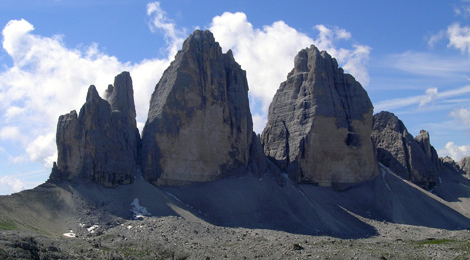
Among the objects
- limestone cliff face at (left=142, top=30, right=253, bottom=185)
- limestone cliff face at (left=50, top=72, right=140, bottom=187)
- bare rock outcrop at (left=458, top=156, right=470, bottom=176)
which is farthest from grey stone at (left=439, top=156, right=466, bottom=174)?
limestone cliff face at (left=50, top=72, right=140, bottom=187)

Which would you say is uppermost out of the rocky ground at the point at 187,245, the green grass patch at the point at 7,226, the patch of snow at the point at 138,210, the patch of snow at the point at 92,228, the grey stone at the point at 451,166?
the grey stone at the point at 451,166

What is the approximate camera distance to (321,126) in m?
91.4

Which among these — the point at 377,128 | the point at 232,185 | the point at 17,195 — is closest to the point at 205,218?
the point at 232,185

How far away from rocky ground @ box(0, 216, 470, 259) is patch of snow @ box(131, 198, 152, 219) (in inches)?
65.4

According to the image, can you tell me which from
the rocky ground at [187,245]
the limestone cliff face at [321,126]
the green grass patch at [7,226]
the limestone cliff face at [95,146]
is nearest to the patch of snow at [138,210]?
the rocky ground at [187,245]

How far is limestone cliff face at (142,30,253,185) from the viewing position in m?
77.6

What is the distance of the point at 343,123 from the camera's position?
303ft

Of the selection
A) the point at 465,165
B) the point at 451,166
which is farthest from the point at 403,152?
the point at 465,165

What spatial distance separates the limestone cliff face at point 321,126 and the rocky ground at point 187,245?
74.2 ft

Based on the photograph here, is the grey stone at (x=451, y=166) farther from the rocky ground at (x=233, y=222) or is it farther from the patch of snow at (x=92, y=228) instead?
the patch of snow at (x=92, y=228)

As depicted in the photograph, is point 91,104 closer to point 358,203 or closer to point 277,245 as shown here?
point 277,245

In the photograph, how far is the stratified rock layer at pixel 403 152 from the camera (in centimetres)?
10675

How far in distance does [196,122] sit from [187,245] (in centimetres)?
2655

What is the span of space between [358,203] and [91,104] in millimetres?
40248
